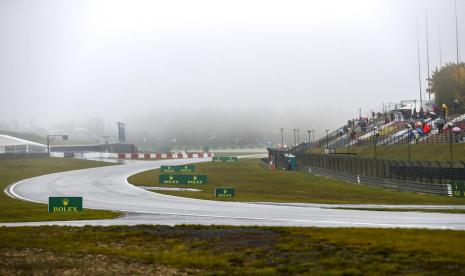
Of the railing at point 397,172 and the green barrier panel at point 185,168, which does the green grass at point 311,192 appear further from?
the green barrier panel at point 185,168

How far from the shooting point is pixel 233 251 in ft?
70.4

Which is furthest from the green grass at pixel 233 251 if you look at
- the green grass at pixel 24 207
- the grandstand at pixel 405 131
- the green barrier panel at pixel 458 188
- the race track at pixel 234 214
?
the grandstand at pixel 405 131

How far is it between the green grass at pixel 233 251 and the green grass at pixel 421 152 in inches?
1531

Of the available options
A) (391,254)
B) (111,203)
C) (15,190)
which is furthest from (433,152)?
(391,254)

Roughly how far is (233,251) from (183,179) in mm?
44109

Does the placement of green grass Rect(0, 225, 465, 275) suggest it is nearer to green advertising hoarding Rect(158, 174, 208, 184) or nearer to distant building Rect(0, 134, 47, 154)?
green advertising hoarding Rect(158, 174, 208, 184)

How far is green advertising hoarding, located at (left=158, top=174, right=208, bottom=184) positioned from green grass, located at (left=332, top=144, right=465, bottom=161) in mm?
23384

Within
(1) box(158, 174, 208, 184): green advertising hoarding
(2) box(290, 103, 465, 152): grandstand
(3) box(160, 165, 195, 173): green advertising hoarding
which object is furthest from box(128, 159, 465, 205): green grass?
(3) box(160, 165, 195, 173): green advertising hoarding

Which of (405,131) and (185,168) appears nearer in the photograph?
(405,131)

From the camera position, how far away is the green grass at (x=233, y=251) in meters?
18.3

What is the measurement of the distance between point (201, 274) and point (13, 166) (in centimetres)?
8776

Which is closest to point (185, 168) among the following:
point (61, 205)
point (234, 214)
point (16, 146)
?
point (61, 205)

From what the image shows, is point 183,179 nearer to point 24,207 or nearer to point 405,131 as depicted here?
point 24,207

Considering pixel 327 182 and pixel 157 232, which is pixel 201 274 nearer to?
pixel 157 232
